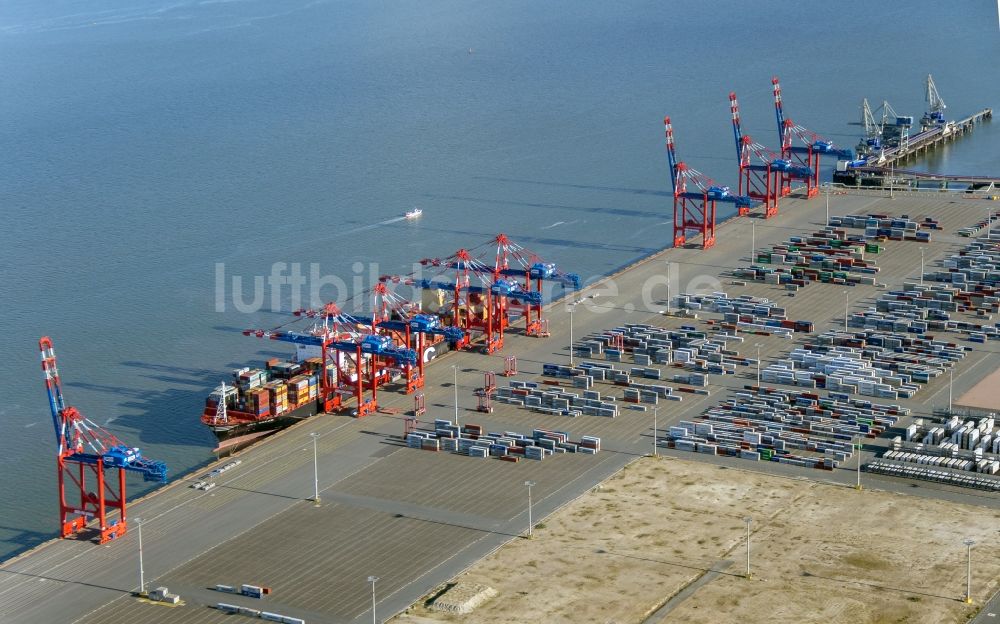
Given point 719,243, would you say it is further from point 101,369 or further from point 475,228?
point 101,369

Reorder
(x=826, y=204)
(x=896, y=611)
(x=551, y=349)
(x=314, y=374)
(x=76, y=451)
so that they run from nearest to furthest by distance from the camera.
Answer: (x=896, y=611)
(x=76, y=451)
(x=314, y=374)
(x=551, y=349)
(x=826, y=204)

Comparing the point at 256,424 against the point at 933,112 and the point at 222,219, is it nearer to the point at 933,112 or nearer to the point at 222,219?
the point at 222,219

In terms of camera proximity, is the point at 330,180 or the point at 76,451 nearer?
the point at 76,451

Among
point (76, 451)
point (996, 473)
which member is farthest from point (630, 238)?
point (76, 451)

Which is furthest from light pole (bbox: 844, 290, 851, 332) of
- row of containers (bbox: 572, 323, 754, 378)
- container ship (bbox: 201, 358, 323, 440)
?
container ship (bbox: 201, 358, 323, 440)

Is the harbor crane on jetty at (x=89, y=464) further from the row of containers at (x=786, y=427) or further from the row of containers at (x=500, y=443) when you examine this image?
the row of containers at (x=786, y=427)

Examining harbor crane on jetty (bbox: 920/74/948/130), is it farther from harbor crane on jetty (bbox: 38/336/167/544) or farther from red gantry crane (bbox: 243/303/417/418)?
harbor crane on jetty (bbox: 38/336/167/544)
